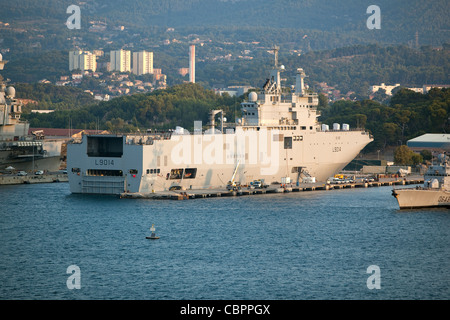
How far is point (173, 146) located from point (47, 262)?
21.3m

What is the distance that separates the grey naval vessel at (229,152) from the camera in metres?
59.0

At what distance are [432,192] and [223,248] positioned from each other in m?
17.0

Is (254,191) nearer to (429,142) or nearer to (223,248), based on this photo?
(223,248)

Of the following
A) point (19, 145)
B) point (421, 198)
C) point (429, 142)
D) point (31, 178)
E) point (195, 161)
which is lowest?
point (421, 198)

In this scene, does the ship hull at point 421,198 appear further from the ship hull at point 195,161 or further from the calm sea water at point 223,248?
the ship hull at point 195,161

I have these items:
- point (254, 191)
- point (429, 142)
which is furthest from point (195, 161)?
point (429, 142)

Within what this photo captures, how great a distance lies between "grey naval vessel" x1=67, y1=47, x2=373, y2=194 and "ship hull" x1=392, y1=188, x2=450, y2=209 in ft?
43.8

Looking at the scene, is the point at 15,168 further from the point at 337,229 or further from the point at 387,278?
the point at 387,278

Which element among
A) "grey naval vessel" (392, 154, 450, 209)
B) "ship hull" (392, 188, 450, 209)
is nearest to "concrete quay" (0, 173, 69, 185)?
"ship hull" (392, 188, 450, 209)

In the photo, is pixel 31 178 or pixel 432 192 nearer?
pixel 432 192

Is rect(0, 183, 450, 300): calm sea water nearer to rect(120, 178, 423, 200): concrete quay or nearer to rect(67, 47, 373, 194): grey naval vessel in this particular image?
rect(120, 178, 423, 200): concrete quay

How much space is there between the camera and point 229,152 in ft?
208

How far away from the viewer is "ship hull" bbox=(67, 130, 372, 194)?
58719 mm

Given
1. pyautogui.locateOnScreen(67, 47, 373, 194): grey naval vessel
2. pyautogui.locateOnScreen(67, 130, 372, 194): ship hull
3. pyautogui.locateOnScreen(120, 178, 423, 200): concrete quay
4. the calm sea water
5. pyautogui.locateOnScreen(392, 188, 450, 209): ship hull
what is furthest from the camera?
pyautogui.locateOnScreen(67, 47, 373, 194): grey naval vessel
